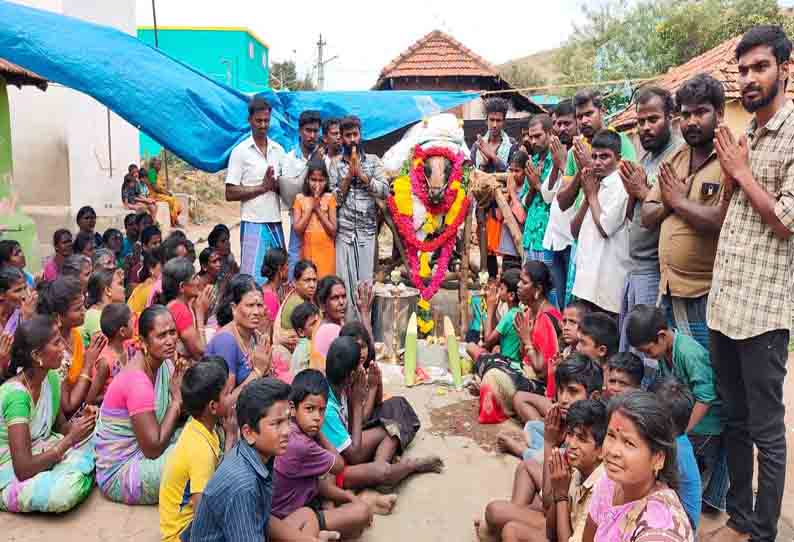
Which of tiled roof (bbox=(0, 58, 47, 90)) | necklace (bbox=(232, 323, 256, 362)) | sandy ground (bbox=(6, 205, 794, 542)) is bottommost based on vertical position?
sandy ground (bbox=(6, 205, 794, 542))

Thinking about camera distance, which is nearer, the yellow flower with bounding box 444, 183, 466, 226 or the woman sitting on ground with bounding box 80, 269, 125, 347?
the woman sitting on ground with bounding box 80, 269, 125, 347

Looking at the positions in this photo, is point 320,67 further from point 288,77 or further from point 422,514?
point 422,514

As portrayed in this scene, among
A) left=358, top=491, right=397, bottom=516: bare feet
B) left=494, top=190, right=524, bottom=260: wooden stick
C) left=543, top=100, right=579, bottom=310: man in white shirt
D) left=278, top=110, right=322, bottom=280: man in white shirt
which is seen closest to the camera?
left=358, top=491, right=397, bottom=516: bare feet

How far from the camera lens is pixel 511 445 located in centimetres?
444

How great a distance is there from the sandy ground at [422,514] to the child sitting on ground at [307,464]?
223mm

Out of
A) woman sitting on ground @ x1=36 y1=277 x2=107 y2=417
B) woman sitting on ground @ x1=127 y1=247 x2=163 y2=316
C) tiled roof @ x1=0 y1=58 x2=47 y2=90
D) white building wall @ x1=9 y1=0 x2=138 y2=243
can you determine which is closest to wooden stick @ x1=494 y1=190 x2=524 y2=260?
woman sitting on ground @ x1=127 y1=247 x2=163 y2=316

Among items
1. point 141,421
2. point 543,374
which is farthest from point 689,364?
point 141,421

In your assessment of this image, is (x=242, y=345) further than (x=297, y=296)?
No

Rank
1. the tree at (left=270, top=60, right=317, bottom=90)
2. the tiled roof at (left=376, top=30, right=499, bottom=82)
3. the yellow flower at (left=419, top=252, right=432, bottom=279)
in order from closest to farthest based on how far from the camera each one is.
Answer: the yellow flower at (left=419, top=252, right=432, bottom=279) < the tiled roof at (left=376, top=30, right=499, bottom=82) < the tree at (left=270, top=60, right=317, bottom=90)

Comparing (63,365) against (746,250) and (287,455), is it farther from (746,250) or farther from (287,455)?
(746,250)

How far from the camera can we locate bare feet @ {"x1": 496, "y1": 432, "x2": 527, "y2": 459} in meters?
4.41

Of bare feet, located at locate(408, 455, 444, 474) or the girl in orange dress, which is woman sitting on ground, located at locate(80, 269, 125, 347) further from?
bare feet, located at locate(408, 455, 444, 474)

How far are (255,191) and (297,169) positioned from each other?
0.43m

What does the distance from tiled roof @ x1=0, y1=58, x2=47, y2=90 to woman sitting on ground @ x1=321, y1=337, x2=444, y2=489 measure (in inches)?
252
